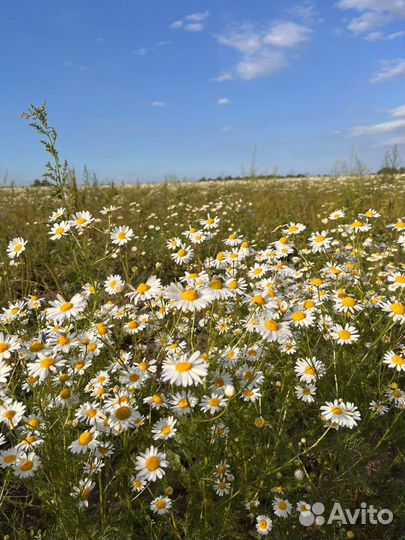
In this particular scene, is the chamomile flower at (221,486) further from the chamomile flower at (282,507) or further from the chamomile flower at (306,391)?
the chamomile flower at (306,391)

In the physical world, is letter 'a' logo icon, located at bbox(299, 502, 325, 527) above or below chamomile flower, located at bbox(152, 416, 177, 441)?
below

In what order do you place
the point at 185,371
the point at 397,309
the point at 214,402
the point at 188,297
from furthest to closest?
the point at 397,309 → the point at 214,402 → the point at 188,297 → the point at 185,371

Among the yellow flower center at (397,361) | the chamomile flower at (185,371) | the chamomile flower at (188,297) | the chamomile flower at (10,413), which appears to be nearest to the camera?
the chamomile flower at (185,371)

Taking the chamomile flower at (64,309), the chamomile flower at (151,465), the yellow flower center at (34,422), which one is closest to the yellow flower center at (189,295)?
the chamomile flower at (64,309)

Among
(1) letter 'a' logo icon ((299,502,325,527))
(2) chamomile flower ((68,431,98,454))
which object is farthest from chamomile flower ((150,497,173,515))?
(1) letter 'a' logo icon ((299,502,325,527))

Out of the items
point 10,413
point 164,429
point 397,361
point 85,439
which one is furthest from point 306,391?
point 10,413

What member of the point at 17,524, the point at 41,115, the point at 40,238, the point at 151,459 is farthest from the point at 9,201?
the point at 151,459

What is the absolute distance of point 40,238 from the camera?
18.0 feet

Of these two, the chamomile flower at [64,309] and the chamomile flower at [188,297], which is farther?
the chamomile flower at [64,309]

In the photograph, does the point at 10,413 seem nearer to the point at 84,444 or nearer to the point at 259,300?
the point at 84,444

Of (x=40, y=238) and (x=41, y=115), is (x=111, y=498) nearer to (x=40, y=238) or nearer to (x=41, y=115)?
(x=41, y=115)

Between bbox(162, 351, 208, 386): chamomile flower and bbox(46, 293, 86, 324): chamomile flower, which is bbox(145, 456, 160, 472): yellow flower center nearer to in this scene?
bbox(162, 351, 208, 386): chamomile flower

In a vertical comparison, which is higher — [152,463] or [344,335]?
[344,335]

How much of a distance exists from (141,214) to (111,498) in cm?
532
